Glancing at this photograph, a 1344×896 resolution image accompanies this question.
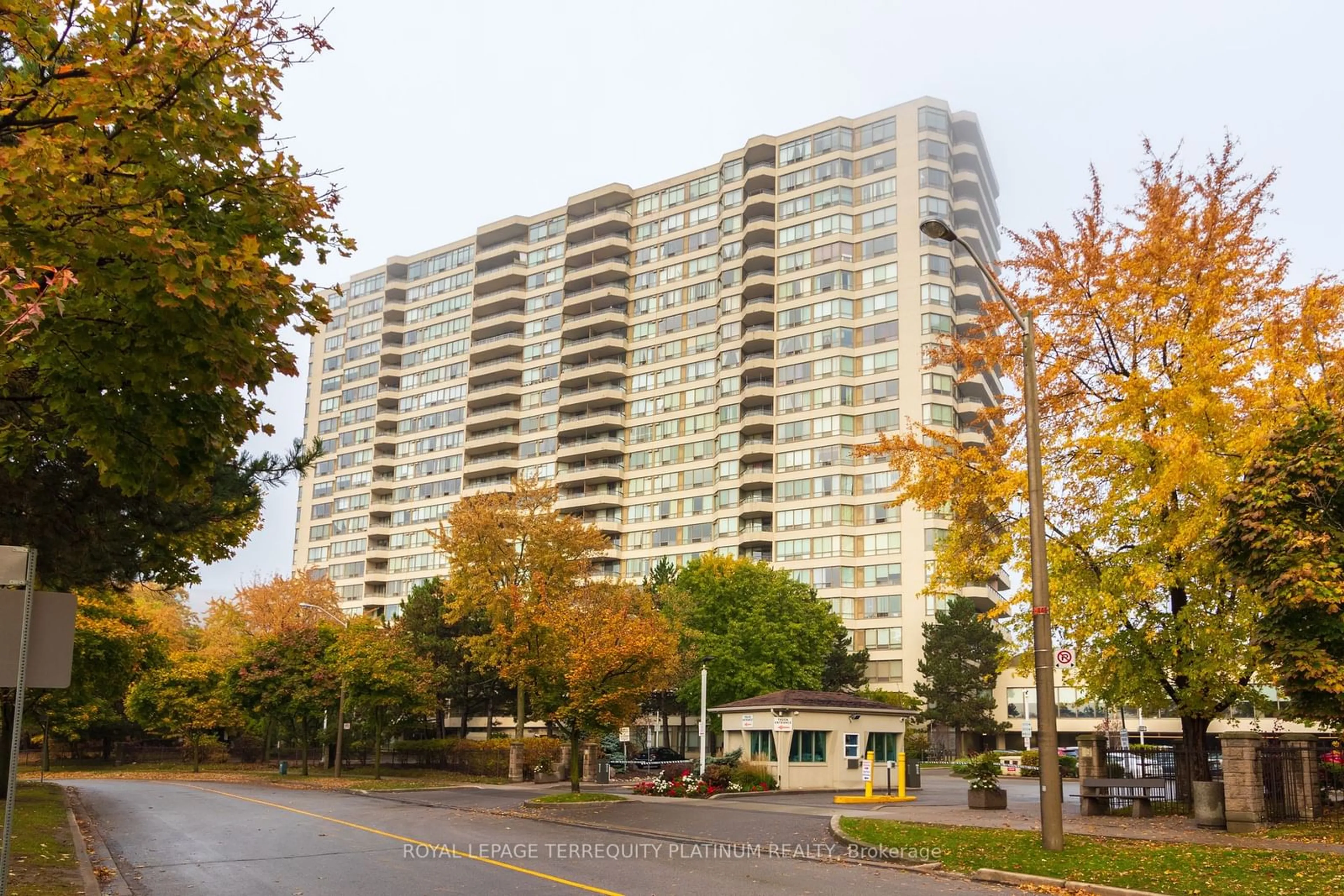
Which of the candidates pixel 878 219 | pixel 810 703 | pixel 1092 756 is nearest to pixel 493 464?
pixel 878 219

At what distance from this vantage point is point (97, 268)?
7.23 meters

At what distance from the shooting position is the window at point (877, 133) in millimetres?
91688

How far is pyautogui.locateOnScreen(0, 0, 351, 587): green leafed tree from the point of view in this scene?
696 cm

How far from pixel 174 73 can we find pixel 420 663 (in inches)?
1726

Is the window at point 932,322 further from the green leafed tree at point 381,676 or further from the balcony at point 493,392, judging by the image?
the green leafed tree at point 381,676

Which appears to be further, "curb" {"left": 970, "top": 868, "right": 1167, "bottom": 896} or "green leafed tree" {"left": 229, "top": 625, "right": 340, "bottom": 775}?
"green leafed tree" {"left": 229, "top": 625, "right": 340, "bottom": 775}

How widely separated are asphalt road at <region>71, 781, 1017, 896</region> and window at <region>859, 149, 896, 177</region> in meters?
75.3

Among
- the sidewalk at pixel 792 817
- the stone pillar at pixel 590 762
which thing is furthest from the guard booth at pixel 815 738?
the stone pillar at pixel 590 762

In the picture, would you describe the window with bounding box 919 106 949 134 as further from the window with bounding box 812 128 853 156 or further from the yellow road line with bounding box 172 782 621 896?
the yellow road line with bounding box 172 782 621 896

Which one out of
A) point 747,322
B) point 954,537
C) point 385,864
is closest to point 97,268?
point 385,864

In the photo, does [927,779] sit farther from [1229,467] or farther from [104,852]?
[104,852]

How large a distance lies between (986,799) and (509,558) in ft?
93.8

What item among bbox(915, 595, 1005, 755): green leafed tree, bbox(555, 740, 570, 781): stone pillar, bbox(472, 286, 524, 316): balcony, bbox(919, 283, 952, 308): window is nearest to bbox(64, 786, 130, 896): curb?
bbox(555, 740, 570, 781): stone pillar

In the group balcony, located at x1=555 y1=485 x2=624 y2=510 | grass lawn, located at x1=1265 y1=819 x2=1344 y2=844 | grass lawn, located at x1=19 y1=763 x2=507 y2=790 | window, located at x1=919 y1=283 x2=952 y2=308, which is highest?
window, located at x1=919 y1=283 x2=952 y2=308
